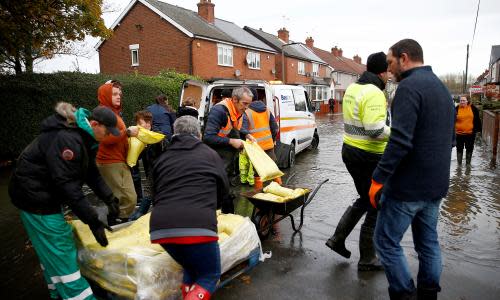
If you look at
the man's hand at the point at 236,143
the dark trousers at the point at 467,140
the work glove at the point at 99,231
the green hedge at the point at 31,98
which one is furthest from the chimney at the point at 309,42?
the work glove at the point at 99,231

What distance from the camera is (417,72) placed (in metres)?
2.85

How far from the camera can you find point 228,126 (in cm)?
546

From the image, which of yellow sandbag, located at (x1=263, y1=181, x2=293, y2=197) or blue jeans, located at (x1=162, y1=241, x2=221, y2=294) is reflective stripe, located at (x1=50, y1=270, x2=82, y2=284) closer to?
blue jeans, located at (x1=162, y1=241, x2=221, y2=294)

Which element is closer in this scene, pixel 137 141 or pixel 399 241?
pixel 399 241

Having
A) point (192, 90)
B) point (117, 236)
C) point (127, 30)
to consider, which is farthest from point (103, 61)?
point (117, 236)

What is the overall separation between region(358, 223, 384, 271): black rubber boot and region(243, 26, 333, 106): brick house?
1213 inches

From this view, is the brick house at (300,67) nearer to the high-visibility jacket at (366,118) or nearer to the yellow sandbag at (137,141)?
the yellow sandbag at (137,141)

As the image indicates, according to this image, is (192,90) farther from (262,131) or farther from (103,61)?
(103,61)

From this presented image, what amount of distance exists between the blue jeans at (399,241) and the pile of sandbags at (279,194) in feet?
5.10

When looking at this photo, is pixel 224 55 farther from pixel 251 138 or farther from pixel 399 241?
pixel 399 241

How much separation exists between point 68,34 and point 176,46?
51.2 ft

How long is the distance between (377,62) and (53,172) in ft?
10.2

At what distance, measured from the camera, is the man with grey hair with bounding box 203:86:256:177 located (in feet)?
17.1

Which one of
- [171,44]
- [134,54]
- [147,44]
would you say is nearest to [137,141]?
[171,44]
